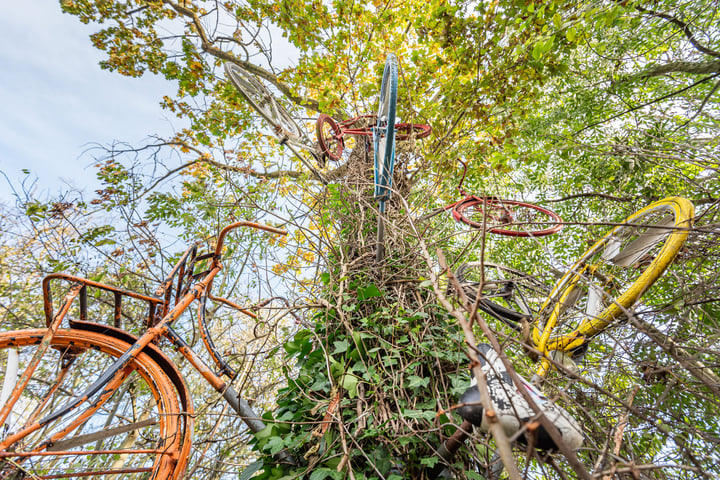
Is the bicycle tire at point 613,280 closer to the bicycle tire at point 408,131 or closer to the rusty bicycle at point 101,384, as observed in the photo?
the rusty bicycle at point 101,384

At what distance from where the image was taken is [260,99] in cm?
450

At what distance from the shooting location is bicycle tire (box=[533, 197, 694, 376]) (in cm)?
166

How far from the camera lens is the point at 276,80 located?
22.4 feet

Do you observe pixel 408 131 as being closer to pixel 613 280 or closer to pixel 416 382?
pixel 613 280

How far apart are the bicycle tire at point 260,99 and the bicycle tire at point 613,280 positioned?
3.75 meters

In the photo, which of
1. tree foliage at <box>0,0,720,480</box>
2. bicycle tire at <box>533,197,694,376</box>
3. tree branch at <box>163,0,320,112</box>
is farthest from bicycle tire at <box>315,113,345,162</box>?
bicycle tire at <box>533,197,694,376</box>

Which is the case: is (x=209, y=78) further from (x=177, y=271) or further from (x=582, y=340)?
(x=582, y=340)

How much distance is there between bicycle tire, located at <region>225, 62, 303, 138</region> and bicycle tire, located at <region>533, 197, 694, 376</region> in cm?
375

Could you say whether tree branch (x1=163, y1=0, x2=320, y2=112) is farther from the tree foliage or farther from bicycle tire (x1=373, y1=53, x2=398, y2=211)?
bicycle tire (x1=373, y1=53, x2=398, y2=211)

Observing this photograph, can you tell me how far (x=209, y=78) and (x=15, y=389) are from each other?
644cm

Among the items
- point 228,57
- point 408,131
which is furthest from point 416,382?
point 228,57

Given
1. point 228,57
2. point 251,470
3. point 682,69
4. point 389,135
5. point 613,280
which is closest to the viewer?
point 251,470

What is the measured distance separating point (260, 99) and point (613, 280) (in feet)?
16.0

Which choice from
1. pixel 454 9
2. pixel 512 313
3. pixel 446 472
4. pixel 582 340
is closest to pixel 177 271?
pixel 446 472
